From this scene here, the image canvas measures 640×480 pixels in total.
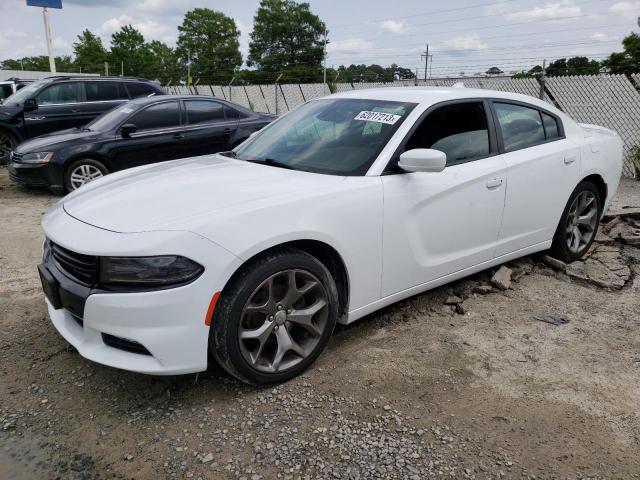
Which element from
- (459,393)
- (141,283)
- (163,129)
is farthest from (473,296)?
(163,129)

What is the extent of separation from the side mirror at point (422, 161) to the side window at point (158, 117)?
19.0 ft

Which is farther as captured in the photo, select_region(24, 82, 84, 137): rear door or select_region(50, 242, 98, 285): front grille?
select_region(24, 82, 84, 137): rear door

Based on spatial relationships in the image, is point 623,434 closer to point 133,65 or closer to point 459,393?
point 459,393

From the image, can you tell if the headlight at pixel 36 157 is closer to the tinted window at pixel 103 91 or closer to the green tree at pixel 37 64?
the tinted window at pixel 103 91

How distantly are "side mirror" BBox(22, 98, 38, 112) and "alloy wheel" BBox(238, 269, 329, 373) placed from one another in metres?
8.88

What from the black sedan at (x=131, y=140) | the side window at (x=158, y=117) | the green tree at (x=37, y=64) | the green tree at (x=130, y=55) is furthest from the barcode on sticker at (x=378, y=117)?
the green tree at (x=37, y=64)

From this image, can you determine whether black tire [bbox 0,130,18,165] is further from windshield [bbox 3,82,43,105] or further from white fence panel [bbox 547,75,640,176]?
white fence panel [bbox 547,75,640,176]

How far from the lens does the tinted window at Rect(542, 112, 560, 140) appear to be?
13.9ft

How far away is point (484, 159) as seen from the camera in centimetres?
362

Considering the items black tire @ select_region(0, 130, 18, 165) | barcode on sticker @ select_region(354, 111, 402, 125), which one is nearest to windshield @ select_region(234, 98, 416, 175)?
barcode on sticker @ select_region(354, 111, 402, 125)

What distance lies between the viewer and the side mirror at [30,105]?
9492mm

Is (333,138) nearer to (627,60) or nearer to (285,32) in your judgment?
(627,60)

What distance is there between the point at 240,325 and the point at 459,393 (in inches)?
48.2

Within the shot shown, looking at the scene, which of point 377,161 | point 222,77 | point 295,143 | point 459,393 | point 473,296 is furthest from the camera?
point 222,77
